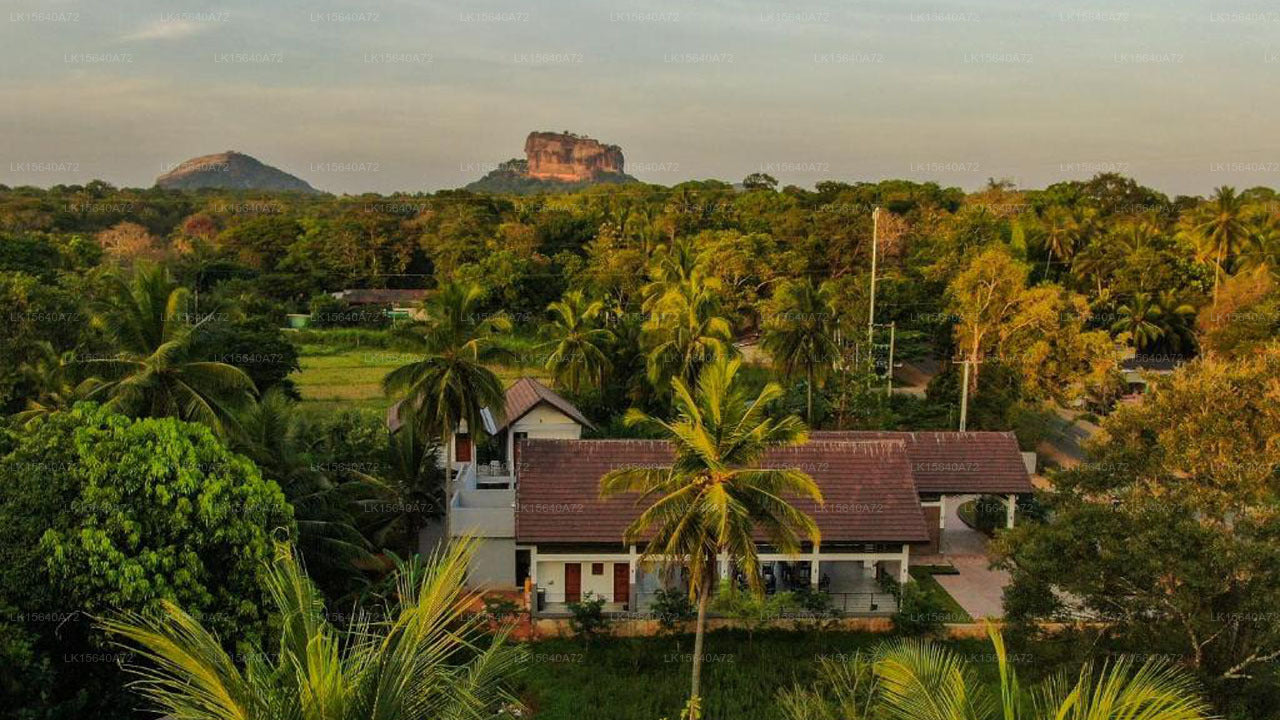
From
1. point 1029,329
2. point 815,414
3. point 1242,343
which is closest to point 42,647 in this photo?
point 815,414

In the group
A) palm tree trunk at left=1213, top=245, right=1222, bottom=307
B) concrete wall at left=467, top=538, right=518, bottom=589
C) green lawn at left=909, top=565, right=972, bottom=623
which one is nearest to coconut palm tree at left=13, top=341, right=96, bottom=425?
concrete wall at left=467, top=538, right=518, bottom=589

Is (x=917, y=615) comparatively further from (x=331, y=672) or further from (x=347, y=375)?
(x=347, y=375)

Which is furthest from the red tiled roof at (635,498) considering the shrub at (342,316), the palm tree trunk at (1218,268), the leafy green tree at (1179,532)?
the shrub at (342,316)

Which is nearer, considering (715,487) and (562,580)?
(715,487)

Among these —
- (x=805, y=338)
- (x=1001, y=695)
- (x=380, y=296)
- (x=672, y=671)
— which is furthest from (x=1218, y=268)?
(x=1001, y=695)

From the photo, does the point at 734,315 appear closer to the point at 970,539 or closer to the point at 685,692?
the point at 970,539

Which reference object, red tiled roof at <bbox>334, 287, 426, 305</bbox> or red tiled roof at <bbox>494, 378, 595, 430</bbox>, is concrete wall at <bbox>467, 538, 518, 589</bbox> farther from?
red tiled roof at <bbox>334, 287, 426, 305</bbox>

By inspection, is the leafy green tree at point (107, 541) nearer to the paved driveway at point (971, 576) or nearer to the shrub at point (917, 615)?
the shrub at point (917, 615)
